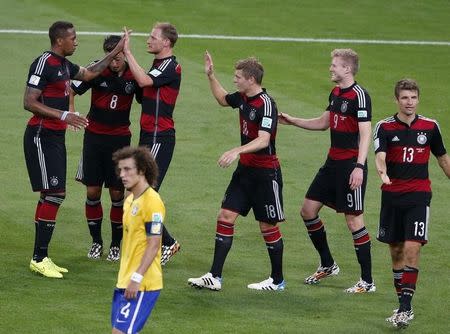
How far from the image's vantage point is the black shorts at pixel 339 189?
13992 millimetres

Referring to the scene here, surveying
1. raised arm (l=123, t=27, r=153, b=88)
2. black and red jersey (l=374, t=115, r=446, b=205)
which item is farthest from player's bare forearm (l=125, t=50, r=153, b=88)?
black and red jersey (l=374, t=115, r=446, b=205)

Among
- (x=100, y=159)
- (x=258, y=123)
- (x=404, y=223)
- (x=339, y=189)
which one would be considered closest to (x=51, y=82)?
(x=100, y=159)

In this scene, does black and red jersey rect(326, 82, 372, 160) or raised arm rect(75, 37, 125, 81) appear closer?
black and red jersey rect(326, 82, 372, 160)

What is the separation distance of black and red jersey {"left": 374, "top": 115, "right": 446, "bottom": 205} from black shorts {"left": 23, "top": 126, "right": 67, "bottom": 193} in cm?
356

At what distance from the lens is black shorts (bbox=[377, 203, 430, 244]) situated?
12.9 m

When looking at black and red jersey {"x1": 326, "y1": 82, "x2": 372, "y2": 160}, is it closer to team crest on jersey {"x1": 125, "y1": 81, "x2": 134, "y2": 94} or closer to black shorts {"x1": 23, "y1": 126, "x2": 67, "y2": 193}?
team crest on jersey {"x1": 125, "y1": 81, "x2": 134, "y2": 94}

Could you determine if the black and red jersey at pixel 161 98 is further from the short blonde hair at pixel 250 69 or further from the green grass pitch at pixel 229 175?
the green grass pitch at pixel 229 175

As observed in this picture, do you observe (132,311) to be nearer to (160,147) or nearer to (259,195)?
(259,195)

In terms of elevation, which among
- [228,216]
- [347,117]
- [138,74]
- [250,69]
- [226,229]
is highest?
[250,69]

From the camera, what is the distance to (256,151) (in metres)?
13.7

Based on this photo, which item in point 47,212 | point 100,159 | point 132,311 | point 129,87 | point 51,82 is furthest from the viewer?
point 100,159

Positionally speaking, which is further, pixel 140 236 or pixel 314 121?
pixel 314 121

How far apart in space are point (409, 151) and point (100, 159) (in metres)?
3.81

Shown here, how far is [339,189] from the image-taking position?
14062mm
